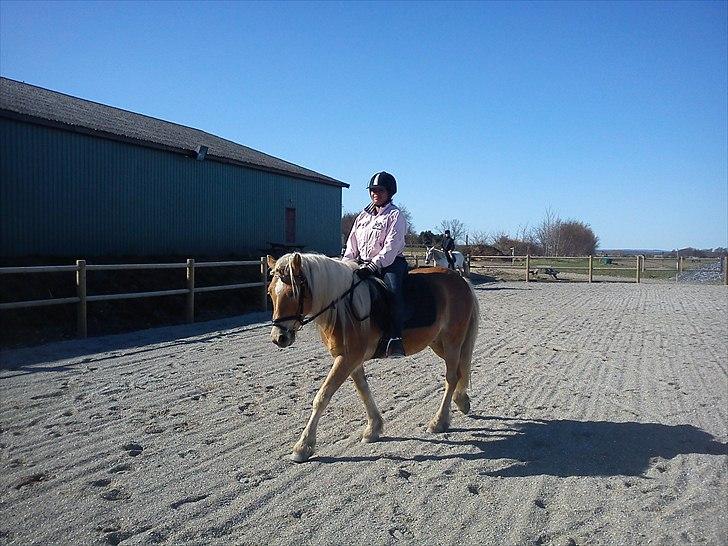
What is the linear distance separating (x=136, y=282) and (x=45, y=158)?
389 centimetres

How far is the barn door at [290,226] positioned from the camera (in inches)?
899

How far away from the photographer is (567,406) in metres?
5.70

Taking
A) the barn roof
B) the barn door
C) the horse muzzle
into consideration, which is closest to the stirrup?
the horse muzzle

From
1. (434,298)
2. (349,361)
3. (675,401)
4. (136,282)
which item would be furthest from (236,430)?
(136,282)

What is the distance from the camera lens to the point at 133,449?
4.28 m

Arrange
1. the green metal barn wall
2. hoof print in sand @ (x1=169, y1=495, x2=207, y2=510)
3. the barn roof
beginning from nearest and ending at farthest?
hoof print in sand @ (x1=169, y1=495, x2=207, y2=510)
the green metal barn wall
the barn roof

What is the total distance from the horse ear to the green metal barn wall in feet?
37.0

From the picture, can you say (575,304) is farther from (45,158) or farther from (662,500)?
(45,158)

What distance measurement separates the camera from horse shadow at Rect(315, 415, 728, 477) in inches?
161

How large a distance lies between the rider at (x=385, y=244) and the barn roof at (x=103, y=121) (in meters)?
11.2

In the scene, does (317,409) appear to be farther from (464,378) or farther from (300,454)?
(464,378)

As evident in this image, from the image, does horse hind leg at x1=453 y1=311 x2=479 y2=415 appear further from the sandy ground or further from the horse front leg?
the horse front leg

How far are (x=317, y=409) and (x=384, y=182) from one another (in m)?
2.02

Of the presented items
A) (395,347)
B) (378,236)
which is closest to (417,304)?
(395,347)
